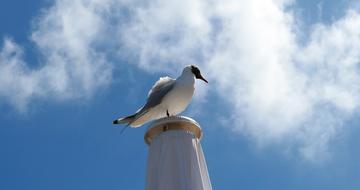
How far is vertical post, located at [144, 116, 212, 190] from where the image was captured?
4727mm

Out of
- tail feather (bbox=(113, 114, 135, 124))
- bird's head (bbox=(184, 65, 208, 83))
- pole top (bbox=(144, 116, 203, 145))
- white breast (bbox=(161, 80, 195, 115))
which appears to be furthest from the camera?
bird's head (bbox=(184, 65, 208, 83))

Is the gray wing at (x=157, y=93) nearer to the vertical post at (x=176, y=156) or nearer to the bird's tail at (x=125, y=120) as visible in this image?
the bird's tail at (x=125, y=120)

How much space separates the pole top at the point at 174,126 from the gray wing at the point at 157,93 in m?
1.15

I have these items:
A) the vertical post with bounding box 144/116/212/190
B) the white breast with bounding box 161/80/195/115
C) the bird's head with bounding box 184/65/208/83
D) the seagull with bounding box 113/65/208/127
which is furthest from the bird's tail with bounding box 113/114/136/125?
the vertical post with bounding box 144/116/212/190

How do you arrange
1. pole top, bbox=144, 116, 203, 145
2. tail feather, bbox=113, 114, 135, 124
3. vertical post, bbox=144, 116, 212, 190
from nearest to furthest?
vertical post, bbox=144, 116, 212, 190 < pole top, bbox=144, 116, 203, 145 < tail feather, bbox=113, 114, 135, 124

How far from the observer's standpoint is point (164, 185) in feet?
15.4

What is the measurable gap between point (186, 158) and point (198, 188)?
0.29m

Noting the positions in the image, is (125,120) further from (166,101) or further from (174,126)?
(174,126)

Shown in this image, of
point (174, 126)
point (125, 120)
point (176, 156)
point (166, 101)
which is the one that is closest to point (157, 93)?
point (166, 101)

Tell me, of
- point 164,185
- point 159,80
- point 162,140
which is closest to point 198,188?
point 164,185

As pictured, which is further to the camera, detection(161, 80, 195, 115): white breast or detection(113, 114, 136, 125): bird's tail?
detection(113, 114, 136, 125): bird's tail

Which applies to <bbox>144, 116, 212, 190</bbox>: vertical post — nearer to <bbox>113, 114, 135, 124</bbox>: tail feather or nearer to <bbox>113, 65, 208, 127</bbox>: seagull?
<bbox>113, 65, 208, 127</bbox>: seagull

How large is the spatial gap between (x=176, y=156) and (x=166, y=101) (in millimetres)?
1584

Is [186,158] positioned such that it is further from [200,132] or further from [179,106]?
[179,106]
